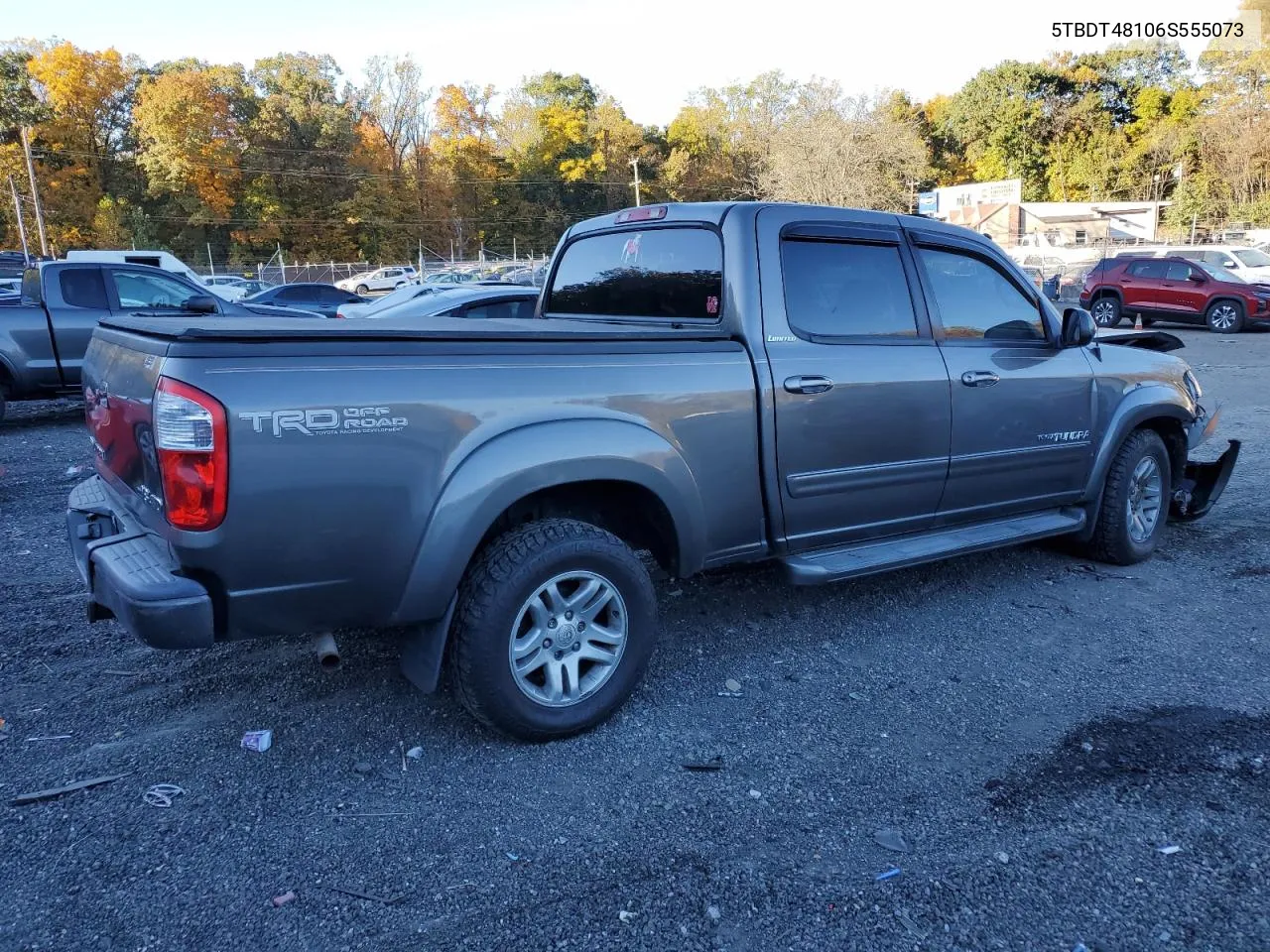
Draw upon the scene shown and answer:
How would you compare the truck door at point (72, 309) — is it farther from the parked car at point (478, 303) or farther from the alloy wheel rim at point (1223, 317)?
the alloy wheel rim at point (1223, 317)

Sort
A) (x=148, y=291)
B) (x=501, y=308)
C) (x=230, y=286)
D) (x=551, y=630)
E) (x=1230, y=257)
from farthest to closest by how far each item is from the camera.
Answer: (x=230, y=286) → (x=1230, y=257) → (x=148, y=291) → (x=501, y=308) → (x=551, y=630)

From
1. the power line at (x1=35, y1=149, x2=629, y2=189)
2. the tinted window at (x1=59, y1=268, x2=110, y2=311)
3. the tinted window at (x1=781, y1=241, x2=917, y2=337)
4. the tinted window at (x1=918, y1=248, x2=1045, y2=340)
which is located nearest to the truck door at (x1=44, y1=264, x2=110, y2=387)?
the tinted window at (x1=59, y1=268, x2=110, y2=311)

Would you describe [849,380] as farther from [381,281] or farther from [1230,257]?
[381,281]

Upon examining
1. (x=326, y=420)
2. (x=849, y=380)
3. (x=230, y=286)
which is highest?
(x=230, y=286)

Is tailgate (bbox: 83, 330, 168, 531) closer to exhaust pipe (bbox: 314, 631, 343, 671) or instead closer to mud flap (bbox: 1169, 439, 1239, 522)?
exhaust pipe (bbox: 314, 631, 343, 671)

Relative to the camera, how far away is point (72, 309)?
953 centimetres

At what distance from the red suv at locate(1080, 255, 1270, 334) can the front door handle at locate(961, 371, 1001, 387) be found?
18378 mm

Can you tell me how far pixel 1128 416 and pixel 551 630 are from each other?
3588 millimetres

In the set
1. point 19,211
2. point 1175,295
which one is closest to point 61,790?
point 1175,295

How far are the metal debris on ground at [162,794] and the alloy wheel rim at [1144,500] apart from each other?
4.85 m

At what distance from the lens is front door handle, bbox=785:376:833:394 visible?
3.65 meters

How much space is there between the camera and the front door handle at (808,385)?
365 centimetres

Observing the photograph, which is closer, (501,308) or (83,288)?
(83,288)

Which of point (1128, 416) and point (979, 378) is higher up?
point (979, 378)
